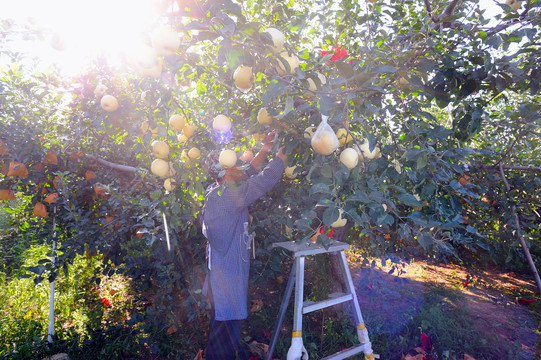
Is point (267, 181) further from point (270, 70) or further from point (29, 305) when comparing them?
point (29, 305)

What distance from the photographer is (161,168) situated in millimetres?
1646

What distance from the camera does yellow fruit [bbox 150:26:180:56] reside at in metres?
0.97

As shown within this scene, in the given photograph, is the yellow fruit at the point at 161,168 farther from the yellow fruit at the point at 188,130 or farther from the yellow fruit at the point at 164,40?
the yellow fruit at the point at 164,40

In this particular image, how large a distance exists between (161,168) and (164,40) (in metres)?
0.82

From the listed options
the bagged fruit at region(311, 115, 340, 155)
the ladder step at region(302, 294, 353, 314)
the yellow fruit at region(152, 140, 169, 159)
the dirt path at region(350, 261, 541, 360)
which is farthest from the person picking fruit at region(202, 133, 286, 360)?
the dirt path at region(350, 261, 541, 360)

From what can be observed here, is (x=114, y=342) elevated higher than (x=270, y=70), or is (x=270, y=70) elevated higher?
(x=270, y=70)

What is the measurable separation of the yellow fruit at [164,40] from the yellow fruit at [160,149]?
68 cm

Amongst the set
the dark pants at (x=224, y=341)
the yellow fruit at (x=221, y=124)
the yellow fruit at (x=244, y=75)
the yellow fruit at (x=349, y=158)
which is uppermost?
the yellow fruit at (x=221, y=124)

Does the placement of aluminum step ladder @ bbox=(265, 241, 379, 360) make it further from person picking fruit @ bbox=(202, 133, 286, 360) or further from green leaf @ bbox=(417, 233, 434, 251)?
green leaf @ bbox=(417, 233, 434, 251)

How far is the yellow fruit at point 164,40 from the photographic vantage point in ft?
3.19

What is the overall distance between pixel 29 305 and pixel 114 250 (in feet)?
5.27

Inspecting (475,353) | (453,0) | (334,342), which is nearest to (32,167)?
(334,342)

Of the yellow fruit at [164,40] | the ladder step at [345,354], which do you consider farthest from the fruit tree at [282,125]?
the ladder step at [345,354]

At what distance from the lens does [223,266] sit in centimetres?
188
